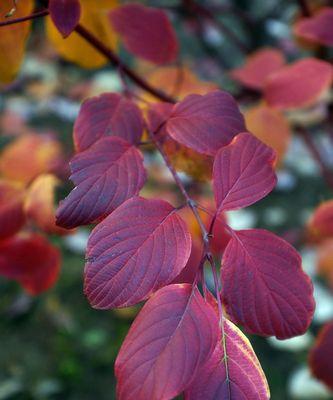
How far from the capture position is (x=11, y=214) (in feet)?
2.77

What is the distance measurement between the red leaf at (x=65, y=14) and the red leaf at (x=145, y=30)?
0.23 meters

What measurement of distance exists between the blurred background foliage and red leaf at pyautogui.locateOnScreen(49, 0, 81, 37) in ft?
2.43

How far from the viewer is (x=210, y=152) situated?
594 millimetres

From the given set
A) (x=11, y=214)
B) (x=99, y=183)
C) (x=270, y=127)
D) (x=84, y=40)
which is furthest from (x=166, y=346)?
(x=270, y=127)

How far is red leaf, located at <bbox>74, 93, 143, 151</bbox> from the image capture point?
0.67m

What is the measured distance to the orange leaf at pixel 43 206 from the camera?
2.59ft

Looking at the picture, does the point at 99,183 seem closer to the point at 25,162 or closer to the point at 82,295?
the point at 25,162

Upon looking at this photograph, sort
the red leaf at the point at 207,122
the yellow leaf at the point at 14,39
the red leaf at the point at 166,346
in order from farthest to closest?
the yellow leaf at the point at 14,39 < the red leaf at the point at 207,122 < the red leaf at the point at 166,346

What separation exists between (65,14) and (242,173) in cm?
26

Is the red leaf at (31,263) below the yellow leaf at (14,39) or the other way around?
below

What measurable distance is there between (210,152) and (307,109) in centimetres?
119

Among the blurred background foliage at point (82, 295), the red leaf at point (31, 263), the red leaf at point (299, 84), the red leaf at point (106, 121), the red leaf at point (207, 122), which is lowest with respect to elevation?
the blurred background foliage at point (82, 295)

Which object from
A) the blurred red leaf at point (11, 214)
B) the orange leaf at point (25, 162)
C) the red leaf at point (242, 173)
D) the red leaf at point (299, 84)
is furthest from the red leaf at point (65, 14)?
the orange leaf at point (25, 162)

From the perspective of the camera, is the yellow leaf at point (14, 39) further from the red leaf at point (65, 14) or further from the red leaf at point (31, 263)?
the red leaf at point (31, 263)
